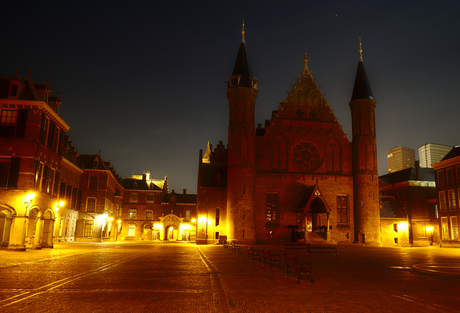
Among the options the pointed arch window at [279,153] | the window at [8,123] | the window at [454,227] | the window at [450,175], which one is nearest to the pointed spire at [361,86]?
the pointed arch window at [279,153]

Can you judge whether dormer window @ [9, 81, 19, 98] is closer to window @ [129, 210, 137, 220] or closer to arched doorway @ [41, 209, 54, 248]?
arched doorway @ [41, 209, 54, 248]

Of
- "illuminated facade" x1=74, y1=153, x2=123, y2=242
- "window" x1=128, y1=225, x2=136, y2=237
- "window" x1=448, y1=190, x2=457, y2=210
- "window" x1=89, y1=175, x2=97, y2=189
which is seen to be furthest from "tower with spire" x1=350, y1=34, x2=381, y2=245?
"window" x1=128, y1=225, x2=136, y2=237

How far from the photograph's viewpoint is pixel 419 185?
5606cm

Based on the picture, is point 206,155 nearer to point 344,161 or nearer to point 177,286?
point 344,161

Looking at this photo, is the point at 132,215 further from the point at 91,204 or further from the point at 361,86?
the point at 361,86

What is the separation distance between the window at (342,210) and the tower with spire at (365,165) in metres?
1.09

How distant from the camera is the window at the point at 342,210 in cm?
4516

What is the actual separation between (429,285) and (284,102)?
1433 inches

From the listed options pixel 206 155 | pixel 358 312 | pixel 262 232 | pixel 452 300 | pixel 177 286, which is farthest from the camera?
pixel 206 155

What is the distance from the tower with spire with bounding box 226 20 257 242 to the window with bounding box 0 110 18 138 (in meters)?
22.7

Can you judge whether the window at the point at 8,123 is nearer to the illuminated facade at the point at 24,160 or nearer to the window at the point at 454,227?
the illuminated facade at the point at 24,160

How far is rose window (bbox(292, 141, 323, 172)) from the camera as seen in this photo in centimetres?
→ 4622

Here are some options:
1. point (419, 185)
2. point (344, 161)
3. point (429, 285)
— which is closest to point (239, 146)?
point (344, 161)

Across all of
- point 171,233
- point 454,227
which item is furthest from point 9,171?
point 171,233
